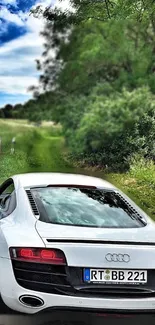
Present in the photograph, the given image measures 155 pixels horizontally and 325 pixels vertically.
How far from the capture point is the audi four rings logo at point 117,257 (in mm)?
4551

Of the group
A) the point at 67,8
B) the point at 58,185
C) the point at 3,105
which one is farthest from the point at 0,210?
the point at 3,105

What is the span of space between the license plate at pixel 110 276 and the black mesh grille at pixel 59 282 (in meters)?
0.04

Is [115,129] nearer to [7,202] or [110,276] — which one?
[7,202]

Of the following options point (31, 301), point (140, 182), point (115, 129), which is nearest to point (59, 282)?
point (31, 301)

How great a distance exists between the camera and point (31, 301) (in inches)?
181

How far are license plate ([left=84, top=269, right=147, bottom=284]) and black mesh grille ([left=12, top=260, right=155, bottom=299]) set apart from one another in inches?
1.6

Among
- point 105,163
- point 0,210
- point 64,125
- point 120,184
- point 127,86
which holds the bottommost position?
point 0,210

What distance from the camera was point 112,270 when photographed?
4.57 metres

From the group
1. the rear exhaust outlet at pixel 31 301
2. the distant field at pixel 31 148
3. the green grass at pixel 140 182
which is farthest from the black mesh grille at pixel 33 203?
the distant field at pixel 31 148

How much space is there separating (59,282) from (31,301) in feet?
0.83

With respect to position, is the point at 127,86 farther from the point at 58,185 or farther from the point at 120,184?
the point at 58,185

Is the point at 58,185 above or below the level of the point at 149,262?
above

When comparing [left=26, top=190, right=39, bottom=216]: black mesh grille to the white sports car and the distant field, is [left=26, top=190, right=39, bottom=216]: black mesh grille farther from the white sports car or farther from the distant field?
the distant field

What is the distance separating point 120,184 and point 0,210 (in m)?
14.0
